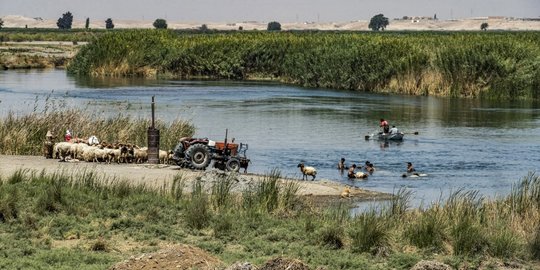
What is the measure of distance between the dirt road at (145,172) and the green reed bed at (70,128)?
8.01 ft

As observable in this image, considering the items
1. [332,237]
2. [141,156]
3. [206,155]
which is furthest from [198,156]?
[332,237]

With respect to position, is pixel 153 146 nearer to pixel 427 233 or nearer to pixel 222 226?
pixel 222 226

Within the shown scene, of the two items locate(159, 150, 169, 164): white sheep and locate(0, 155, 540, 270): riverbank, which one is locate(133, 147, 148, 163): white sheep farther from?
locate(0, 155, 540, 270): riverbank

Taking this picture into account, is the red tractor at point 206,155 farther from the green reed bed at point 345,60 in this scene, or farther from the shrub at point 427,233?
the green reed bed at point 345,60

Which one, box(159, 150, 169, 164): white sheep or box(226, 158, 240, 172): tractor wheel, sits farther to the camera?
box(159, 150, 169, 164): white sheep

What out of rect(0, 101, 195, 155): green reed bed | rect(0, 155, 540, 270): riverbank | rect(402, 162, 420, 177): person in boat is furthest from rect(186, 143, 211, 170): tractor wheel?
rect(0, 155, 540, 270): riverbank

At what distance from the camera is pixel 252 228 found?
19562mm

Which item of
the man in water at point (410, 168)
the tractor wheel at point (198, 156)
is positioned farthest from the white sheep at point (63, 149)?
the man in water at point (410, 168)

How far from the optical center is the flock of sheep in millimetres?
31062

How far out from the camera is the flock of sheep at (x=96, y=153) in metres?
31.1

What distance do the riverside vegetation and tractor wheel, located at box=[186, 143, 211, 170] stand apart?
945 centimetres

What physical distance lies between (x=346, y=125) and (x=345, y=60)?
26.4 metres

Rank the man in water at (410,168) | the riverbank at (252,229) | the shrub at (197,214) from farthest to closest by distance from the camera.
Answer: the man in water at (410,168), the shrub at (197,214), the riverbank at (252,229)

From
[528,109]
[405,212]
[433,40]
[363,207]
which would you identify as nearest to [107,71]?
[433,40]
